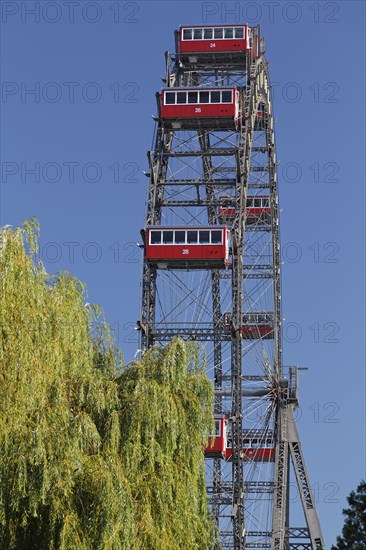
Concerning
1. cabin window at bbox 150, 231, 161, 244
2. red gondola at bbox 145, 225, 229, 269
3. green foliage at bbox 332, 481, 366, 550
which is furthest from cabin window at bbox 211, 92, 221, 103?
green foliage at bbox 332, 481, 366, 550

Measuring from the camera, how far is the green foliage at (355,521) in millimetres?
30422

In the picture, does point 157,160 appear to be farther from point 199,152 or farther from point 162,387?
point 162,387

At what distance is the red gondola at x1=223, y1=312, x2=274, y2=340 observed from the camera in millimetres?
55906

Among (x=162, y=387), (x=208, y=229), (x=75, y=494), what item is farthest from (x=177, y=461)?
(x=208, y=229)

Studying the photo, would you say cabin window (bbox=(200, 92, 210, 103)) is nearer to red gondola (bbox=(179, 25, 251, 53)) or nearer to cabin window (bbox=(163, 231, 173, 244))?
red gondola (bbox=(179, 25, 251, 53))

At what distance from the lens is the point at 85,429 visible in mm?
21266

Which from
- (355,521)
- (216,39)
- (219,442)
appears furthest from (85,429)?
(216,39)

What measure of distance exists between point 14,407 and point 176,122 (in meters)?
33.8

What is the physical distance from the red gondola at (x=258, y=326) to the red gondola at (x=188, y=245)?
317 inches

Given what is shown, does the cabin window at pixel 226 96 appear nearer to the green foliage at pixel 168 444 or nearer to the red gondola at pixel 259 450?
the red gondola at pixel 259 450

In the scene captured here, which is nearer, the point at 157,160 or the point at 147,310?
the point at 147,310

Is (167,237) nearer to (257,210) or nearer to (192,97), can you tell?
(192,97)

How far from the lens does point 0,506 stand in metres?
20.0

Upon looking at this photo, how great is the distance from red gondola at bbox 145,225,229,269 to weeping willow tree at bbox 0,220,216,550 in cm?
2308
